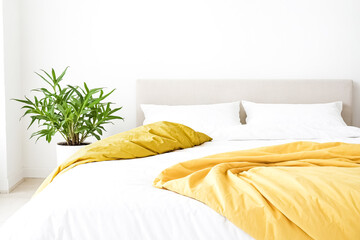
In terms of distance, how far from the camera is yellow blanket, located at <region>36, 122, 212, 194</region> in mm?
2264

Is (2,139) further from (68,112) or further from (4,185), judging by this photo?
(68,112)

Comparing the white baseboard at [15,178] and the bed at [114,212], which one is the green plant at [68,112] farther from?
the bed at [114,212]

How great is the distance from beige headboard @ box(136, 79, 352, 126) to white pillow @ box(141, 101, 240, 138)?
19 cm

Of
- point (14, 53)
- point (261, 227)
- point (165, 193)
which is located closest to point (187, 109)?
point (14, 53)

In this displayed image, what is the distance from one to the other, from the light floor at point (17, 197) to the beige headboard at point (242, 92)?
3.87 ft

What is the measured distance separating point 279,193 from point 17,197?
8.84 feet

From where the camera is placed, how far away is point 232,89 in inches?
153

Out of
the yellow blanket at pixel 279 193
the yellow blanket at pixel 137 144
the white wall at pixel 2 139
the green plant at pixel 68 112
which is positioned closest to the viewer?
the yellow blanket at pixel 279 193

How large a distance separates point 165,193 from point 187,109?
78.4 inches

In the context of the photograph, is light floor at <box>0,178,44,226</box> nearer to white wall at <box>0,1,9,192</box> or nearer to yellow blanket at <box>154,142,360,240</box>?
white wall at <box>0,1,9,192</box>

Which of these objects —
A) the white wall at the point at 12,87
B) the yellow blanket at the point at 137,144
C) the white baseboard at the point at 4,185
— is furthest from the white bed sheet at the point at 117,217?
the white wall at the point at 12,87

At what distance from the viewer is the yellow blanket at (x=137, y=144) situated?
2264mm

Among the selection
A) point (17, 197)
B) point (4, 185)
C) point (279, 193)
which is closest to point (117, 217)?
point (279, 193)

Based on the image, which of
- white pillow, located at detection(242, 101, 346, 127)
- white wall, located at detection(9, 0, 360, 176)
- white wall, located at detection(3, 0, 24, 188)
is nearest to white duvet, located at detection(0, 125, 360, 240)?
white pillow, located at detection(242, 101, 346, 127)
